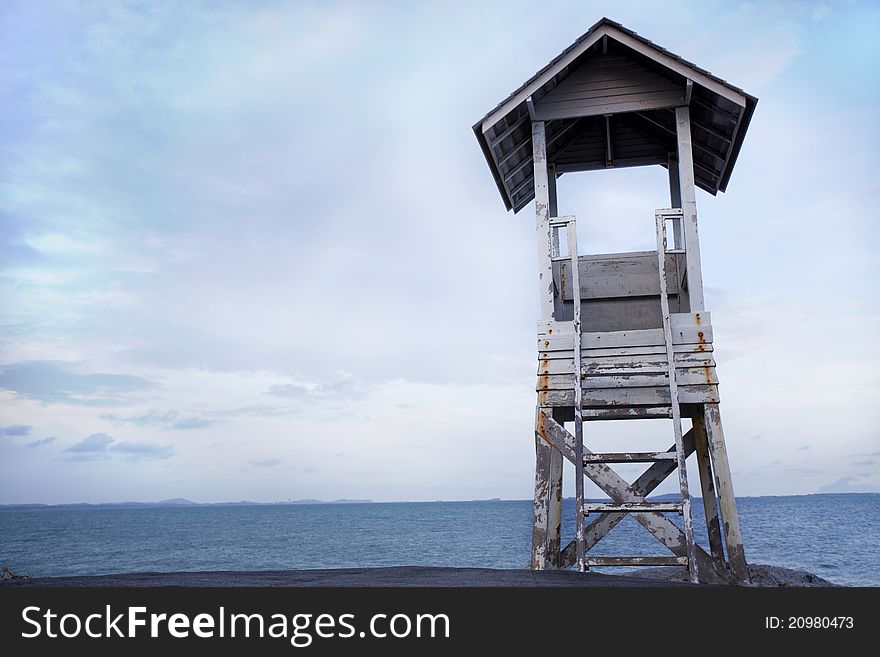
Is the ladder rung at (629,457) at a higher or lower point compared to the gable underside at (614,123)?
lower

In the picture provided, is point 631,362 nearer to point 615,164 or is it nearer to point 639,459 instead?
point 639,459

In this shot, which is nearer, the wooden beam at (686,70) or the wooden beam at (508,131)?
the wooden beam at (686,70)

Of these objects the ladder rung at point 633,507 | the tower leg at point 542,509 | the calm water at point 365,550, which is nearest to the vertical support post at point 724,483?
the ladder rung at point 633,507

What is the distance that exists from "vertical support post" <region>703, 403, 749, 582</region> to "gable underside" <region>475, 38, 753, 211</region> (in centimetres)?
459

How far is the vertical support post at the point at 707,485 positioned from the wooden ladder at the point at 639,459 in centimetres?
167

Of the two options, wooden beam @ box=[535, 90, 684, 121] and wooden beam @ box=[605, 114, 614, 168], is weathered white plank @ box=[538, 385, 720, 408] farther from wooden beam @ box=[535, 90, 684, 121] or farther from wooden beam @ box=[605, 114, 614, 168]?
wooden beam @ box=[605, 114, 614, 168]

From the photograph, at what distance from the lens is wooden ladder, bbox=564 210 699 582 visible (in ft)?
29.6

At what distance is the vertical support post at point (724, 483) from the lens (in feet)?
32.8

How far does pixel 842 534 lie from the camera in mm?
72062

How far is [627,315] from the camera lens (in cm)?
→ 1180

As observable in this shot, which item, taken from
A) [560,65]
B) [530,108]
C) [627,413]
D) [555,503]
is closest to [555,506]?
[555,503]

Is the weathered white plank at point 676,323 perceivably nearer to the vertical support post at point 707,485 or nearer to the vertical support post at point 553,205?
the vertical support post at point 553,205

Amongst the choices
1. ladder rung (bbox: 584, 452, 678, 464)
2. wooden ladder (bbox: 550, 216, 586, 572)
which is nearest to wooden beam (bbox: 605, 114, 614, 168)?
wooden ladder (bbox: 550, 216, 586, 572)

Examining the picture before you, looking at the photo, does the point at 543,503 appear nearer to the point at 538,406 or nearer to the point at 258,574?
the point at 538,406
